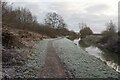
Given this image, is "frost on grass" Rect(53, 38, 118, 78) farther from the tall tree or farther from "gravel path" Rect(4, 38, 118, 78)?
the tall tree

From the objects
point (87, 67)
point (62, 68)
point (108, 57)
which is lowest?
point (108, 57)

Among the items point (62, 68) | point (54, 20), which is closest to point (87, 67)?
point (62, 68)

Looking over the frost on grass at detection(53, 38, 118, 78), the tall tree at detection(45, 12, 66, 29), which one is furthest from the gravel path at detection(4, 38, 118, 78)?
the tall tree at detection(45, 12, 66, 29)

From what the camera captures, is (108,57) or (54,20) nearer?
(108,57)

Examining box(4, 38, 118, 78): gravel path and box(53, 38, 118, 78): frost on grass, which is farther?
box(53, 38, 118, 78): frost on grass

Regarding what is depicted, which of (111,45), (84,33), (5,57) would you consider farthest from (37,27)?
(5,57)

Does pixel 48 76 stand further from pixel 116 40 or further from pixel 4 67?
pixel 116 40

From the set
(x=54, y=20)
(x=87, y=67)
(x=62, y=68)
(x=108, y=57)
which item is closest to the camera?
(x=62, y=68)

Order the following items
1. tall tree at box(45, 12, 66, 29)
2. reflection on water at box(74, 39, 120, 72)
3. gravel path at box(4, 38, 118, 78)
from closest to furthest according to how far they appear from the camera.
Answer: gravel path at box(4, 38, 118, 78), reflection on water at box(74, 39, 120, 72), tall tree at box(45, 12, 66, 29)

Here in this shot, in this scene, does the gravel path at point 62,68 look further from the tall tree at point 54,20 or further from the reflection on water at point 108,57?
the tall tree at point 54,20

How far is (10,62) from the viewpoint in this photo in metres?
14.2

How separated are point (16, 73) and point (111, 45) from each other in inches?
1591

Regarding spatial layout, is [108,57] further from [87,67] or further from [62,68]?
[62,68]

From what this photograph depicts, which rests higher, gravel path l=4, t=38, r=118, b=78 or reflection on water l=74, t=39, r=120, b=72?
Answer: gravel path l=4, t=38, r=118, b=78
